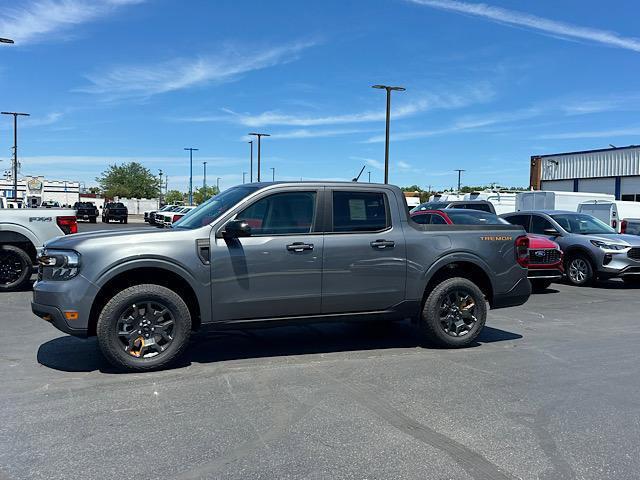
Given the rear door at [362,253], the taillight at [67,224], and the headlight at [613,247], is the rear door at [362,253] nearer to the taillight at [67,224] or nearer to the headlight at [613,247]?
the taillight at [67,224]

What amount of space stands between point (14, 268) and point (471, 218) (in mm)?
9010

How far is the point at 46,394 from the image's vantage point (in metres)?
4.80

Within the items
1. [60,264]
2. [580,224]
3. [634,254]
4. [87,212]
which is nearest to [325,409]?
[60,264]

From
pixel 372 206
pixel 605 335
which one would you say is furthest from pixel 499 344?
pixel 372 206

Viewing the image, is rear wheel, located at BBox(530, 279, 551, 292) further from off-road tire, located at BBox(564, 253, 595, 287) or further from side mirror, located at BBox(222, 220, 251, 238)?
side mirror, located at BBox(222, 220, 251, 238)

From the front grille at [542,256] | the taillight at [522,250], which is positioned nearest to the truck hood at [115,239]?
the taillight at [522,250]

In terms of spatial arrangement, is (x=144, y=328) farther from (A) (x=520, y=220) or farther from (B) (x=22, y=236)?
(A) (x=520, y=220)

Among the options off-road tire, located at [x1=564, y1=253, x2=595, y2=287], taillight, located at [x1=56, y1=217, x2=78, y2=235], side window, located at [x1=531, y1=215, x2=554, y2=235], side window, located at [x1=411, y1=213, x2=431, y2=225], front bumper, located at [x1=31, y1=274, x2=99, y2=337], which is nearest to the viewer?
front bumper, located at [x1=31, y1=274, x2=99, y2=337]

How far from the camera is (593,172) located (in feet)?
121

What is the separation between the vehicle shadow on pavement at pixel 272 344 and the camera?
5.89 metres

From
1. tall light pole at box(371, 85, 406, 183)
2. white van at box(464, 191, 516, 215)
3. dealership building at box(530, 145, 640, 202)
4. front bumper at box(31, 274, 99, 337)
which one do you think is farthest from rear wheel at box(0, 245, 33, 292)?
dealership building at box(530, 145, 640, 202)

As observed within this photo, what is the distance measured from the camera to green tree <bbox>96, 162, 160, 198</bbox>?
93.4 meters

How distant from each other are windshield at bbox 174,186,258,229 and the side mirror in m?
0.26

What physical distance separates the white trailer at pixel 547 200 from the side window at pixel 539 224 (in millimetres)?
7096
